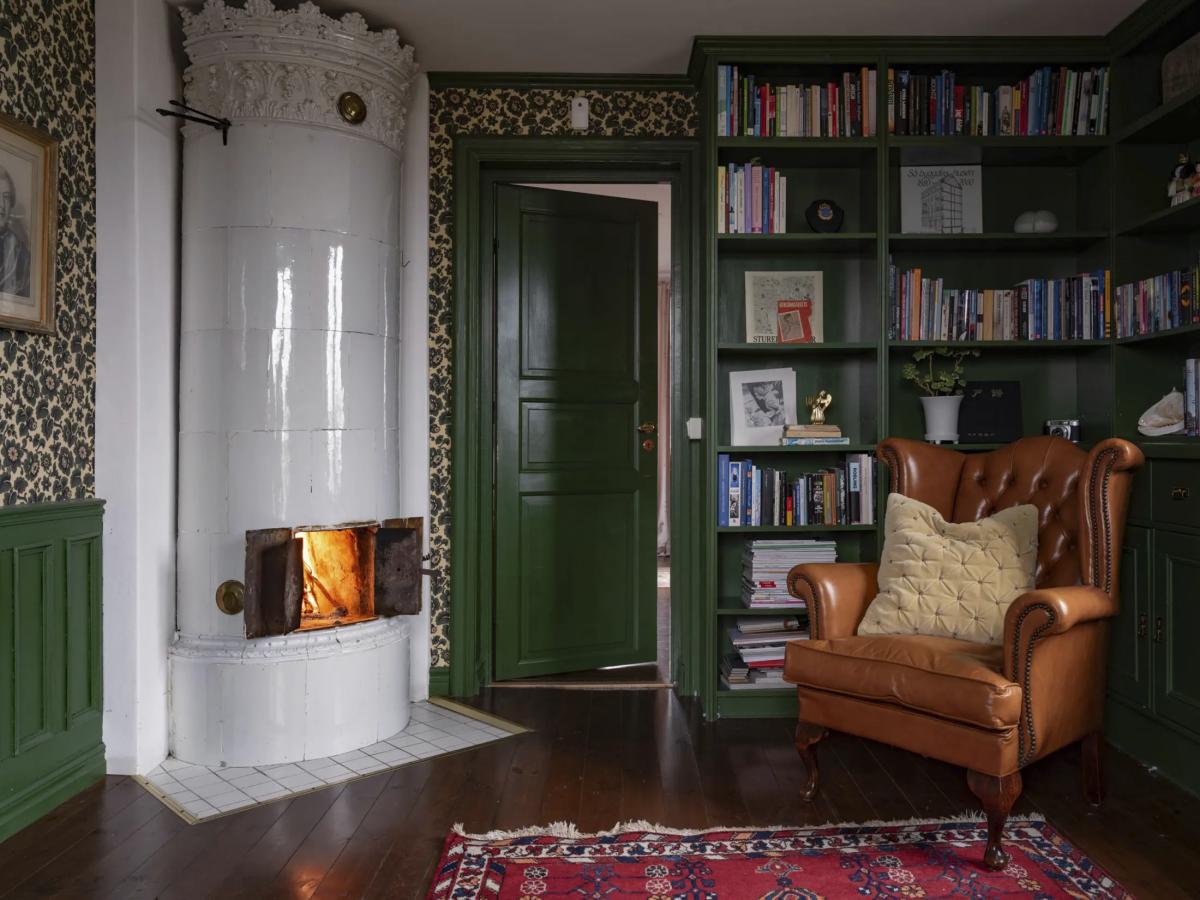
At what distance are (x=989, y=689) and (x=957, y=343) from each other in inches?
64.3

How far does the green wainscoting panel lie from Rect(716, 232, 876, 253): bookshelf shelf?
2420 millimetres

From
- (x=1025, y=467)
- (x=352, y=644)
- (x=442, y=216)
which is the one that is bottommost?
(x=352, y=644)

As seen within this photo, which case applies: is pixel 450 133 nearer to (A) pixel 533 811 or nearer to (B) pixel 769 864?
(A) pixel 533 811

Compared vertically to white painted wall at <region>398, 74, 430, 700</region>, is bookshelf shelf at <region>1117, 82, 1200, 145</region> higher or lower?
higher

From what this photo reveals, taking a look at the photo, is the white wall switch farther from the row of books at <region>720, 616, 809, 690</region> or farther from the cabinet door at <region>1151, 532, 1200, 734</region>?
the cabinet door at <region>1151, 532, 1200, 734</region>

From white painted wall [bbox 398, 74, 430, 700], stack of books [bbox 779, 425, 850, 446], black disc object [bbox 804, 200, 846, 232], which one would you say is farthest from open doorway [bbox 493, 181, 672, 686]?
black disc object [bbox 804, 200, 846, 232]

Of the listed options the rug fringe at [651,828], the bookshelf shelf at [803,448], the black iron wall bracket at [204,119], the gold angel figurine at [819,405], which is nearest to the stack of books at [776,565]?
the bookshelf shelf at [803,448]

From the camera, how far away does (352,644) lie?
3.07m

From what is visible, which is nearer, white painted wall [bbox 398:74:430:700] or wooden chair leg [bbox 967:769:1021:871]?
wooden chair leg [bbox 967:769:1021:871]

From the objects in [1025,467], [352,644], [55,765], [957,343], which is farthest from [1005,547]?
[55,765]

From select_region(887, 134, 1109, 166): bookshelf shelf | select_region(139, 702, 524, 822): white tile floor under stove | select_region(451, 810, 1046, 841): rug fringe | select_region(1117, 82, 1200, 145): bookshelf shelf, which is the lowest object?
select_region(139, 702, 524, 822): white tile floor under stove

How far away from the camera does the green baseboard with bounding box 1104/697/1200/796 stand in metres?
2.72

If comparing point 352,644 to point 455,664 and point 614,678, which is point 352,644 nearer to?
point 455,664

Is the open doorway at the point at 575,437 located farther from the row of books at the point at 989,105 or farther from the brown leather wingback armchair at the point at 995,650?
the brown leather wingback armchair at the point at 995,650
